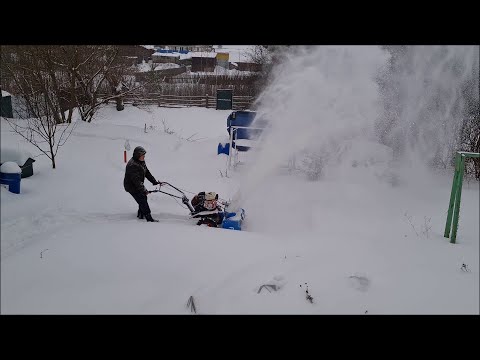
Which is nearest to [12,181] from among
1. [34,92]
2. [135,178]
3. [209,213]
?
[135,178]

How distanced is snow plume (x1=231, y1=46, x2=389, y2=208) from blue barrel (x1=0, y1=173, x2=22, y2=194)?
3.55 metres

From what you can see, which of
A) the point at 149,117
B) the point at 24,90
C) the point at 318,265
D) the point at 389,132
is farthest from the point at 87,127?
the point at 318,265

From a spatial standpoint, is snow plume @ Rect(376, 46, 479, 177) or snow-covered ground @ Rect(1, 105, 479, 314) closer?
snow-covered ground @ Rect(1, 105, 479, 314)

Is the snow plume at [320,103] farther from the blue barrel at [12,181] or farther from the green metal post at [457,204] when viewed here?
A: the blue barrel at [12,181]

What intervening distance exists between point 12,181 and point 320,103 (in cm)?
575

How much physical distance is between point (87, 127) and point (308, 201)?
752cm

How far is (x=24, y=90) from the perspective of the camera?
712 centimetres

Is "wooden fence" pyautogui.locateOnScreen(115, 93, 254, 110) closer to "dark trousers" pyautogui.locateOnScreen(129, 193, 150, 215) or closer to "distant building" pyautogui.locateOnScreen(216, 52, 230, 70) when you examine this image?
"distant building" pyautogui.locateOnScreen(216, 52, 230, 70)

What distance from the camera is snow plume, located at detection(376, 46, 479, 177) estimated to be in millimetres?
6342

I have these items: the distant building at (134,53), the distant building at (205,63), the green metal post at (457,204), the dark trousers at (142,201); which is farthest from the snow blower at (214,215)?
the distant building at (205,63)

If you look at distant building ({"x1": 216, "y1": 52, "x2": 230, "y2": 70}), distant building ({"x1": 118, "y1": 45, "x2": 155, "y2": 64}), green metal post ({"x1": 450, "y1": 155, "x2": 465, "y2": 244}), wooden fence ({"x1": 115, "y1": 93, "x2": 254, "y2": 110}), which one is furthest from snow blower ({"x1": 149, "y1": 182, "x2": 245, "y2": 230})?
distant building ({"x1": 216, "y1": 52, "x2": 230, "y2": 70})

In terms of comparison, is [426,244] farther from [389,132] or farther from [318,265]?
[389,132]

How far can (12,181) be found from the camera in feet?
15.9

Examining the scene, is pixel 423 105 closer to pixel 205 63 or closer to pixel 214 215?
pixel 214 215
